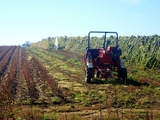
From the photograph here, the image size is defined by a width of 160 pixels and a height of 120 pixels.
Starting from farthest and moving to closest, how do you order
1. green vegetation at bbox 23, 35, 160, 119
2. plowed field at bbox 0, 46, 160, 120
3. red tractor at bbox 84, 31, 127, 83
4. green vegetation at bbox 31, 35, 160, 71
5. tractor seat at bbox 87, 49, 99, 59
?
green vegetation at bbox 31, 35, 160, 71, tractor seat at bbox 87, 49, 99, 59, red tractor at bbox 84, 31, 127, 83, green vegetation at bbox 23, 35, 160, 119, plowed field at bbox 0, 46, 160, 120

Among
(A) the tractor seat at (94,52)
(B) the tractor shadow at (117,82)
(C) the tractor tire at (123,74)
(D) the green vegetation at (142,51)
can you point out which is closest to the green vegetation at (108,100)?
(B) the tractor shadow at (117,82)

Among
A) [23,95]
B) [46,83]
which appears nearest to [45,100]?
[23,95]

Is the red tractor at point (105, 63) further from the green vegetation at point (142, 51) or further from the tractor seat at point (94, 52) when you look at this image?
the green vegetation at point (142, 51)

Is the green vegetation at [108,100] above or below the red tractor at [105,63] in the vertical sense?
below

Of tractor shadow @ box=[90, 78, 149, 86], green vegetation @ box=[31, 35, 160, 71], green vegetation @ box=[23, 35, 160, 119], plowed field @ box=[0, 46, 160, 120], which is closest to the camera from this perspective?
plowed field @ box=[0, 46, 160, 120]

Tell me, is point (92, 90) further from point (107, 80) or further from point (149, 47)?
point (149, 47)

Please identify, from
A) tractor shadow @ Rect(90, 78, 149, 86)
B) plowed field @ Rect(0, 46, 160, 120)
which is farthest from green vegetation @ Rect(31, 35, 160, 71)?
tractor shadow @ Rect(90, 78, 149, 86)

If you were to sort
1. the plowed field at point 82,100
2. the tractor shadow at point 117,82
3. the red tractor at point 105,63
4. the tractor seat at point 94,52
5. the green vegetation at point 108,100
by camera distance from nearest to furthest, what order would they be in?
the plowed field at point 82,100 < the green vegetation at point 108,100 < the tractor shadow at point 117,82 < the red tractor at point 105,63 < the tractor seat at point 94,52

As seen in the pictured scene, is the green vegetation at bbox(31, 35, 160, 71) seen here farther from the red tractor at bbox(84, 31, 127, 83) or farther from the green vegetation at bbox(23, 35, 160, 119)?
the red tractor at bbox(84, 31, 127, 83)

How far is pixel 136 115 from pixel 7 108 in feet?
12.1

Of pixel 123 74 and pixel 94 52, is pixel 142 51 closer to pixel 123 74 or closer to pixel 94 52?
pixel 94 52

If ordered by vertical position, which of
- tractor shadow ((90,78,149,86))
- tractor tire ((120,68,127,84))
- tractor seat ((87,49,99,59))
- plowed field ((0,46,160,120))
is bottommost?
plowed field ((0,46,160,120))

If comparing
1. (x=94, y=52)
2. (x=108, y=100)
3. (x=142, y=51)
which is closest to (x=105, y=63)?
(x=94, y=52)

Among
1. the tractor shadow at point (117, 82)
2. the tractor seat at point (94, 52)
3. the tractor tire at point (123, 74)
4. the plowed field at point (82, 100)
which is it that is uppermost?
the tractor seat at point (94, 52)
